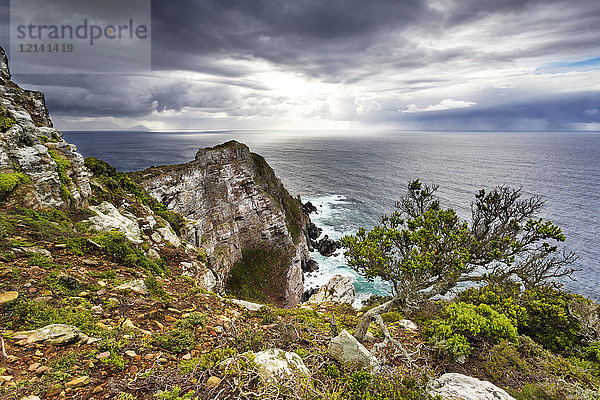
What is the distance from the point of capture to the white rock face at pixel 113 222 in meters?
14.1

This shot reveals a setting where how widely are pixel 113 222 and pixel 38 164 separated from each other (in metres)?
4.55

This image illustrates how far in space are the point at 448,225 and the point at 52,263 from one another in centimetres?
1435

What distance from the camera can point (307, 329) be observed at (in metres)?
8.38

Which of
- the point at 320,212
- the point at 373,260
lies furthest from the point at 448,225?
the point at 320,212

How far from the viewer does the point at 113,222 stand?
14.8m

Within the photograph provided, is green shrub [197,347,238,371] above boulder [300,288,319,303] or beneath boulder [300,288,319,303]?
above

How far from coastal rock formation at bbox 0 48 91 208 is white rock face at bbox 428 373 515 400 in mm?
17704

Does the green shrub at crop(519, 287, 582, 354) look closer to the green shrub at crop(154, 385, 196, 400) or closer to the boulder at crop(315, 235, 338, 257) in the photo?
the green shrub at crop(154, 385, 196, 400)

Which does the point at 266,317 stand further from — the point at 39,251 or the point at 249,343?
the point at 39,251

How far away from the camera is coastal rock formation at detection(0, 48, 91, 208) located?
12.3 metres

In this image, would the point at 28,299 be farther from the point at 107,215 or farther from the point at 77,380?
the point at 107,215

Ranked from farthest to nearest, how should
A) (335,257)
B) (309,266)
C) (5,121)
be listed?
(335,257) < (309,266) < (5,121)

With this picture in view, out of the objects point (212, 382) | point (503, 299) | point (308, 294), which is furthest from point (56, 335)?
point (308, 294)

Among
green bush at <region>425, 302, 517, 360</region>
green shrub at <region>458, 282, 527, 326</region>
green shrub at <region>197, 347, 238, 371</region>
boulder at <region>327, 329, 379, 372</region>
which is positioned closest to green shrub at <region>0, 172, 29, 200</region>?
green shrub at <region>197, 347, 238, 371</region>
